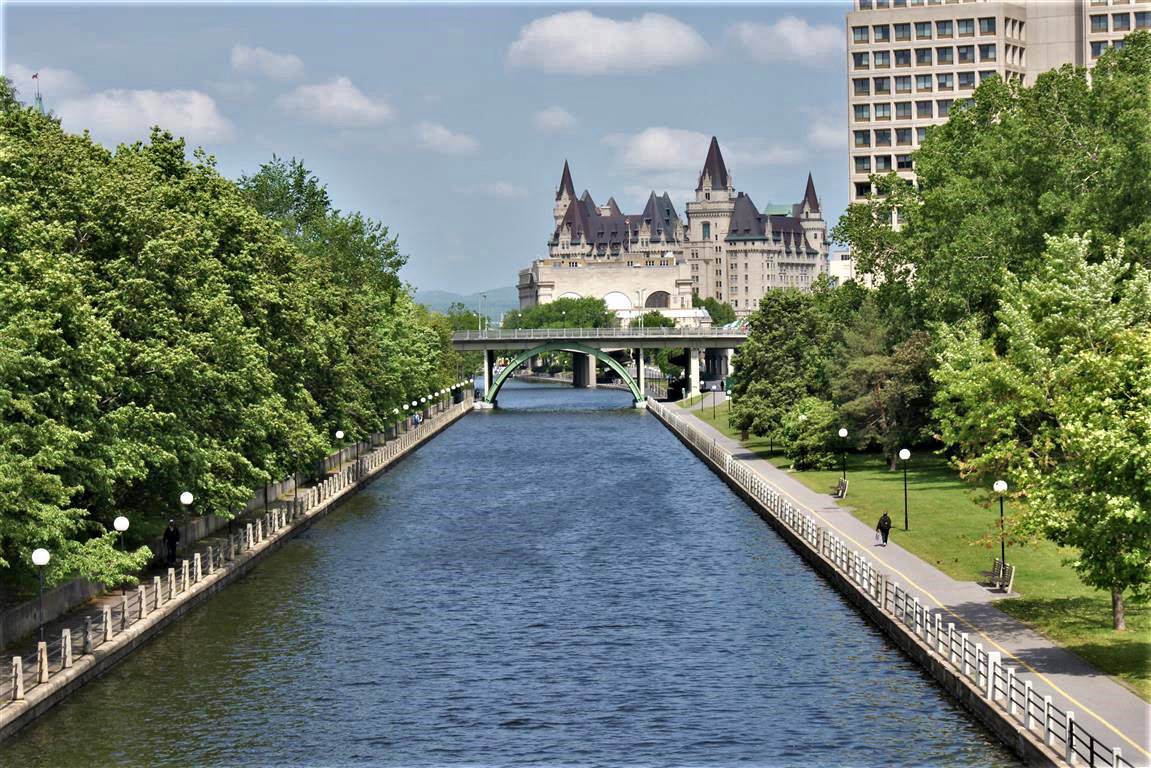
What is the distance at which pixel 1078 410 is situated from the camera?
33656mm

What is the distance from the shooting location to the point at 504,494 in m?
84.1

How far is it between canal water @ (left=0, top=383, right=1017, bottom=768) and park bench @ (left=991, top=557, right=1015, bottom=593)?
3.70 metres

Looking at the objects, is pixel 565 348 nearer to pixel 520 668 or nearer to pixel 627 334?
pixel 627 334

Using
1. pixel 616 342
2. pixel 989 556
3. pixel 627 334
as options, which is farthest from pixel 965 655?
pixel 616 342

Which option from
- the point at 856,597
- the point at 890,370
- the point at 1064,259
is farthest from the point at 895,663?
the point at 890,370

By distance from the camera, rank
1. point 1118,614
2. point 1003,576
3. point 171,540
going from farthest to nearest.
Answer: point 171,540
point 1003,576
point 1118,614

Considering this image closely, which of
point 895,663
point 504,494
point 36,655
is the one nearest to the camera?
point 36,655

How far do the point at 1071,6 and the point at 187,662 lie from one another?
130m

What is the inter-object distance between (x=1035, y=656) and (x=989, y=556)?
49.2ft

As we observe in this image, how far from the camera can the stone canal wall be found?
34312 mm

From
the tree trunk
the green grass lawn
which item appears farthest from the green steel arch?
the tree trunk

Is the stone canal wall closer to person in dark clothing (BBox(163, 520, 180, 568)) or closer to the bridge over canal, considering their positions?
person in dark clothing (BBox(163, 520, 180, 568))

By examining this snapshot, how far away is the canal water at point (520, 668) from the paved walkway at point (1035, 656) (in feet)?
6.16

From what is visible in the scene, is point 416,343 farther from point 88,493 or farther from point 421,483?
point 88,493
